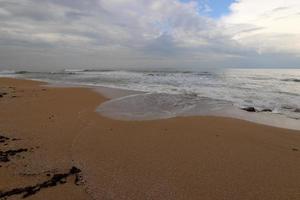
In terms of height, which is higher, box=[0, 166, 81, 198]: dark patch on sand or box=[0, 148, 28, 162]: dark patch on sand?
box=[0, 148, 28, 162]: dark patch on sand

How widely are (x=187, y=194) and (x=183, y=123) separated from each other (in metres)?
3.81

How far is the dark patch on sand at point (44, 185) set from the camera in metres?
2.89

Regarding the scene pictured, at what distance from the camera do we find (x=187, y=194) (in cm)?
297

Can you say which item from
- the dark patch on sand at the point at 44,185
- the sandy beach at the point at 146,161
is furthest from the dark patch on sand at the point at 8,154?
the dark patch on sand at the point at 44,185

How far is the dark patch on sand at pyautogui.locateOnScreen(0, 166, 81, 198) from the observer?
9.49ft

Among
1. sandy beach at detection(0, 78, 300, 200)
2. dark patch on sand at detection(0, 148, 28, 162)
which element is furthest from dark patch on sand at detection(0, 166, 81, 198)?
dark patch on sand at detection(0, 148, 28, 162)

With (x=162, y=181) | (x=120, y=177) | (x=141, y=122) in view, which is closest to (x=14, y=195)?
(x=120, y=177)

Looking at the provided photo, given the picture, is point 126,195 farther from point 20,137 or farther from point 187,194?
point 20,137

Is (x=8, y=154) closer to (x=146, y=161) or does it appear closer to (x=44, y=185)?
(x=44, y=185)

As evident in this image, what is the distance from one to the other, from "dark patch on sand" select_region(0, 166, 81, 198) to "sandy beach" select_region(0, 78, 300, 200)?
0.01 metres

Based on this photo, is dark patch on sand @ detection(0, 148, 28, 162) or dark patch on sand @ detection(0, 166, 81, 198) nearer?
dark patch on sand @ detection(0, 166, 81, 198)

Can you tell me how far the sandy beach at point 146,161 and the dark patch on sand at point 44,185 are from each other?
12mm

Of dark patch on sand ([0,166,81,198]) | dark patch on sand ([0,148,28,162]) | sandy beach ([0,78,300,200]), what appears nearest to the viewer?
dark patch on sand ([0,166,81,198])

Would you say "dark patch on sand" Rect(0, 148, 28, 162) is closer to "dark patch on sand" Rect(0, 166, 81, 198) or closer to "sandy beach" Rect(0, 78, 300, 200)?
"sandy beach" Rect(0, 78, 300, 200)
